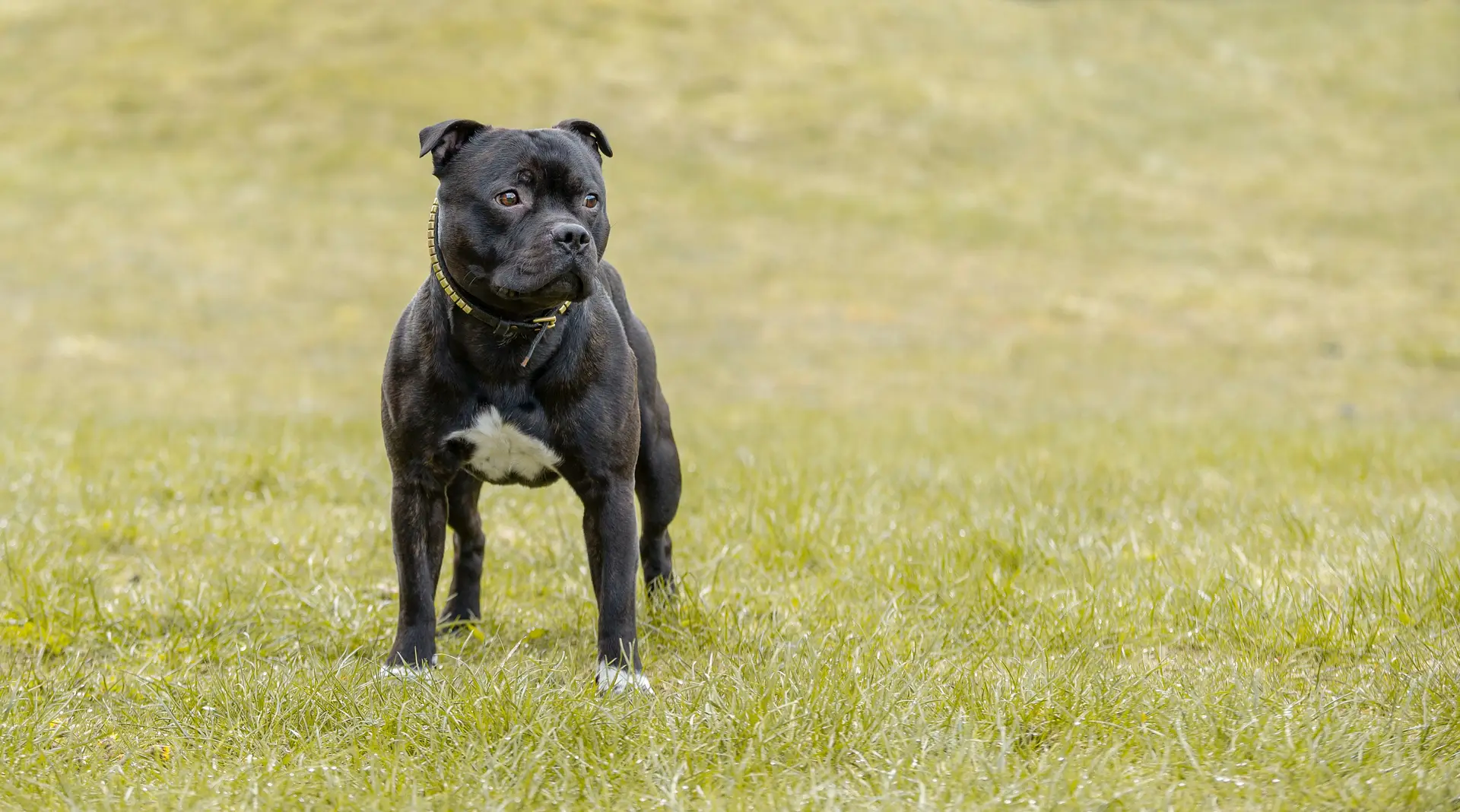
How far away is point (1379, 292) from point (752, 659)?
68.0 ft

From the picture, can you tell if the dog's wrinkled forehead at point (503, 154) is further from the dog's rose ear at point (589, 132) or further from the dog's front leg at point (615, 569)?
the dog's front leg at point (615, 569)

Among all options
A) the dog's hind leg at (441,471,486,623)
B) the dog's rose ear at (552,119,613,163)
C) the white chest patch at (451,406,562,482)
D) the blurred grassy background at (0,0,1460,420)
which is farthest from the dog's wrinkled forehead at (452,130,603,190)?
the blurred grassy background at (0,0,1460,420)

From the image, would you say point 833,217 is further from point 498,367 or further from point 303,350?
point 498,367

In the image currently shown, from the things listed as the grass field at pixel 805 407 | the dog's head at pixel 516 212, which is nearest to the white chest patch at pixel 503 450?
the dog's head at pixel 516 212

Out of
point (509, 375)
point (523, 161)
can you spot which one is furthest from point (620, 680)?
point (523, 161)

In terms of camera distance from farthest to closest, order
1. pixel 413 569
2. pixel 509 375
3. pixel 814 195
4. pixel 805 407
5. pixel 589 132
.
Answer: pixel 814 195
pixel 805 407
pixel 589 132
pixel 413 569
pixel 509 375

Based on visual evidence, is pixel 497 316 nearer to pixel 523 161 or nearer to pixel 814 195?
pixel 523 161

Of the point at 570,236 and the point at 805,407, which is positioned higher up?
the point at 570,236

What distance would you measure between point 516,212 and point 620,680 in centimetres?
143

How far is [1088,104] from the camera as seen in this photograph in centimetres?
3017

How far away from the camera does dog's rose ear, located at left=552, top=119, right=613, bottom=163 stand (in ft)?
14.2

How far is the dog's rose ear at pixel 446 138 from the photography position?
4000 millimetres

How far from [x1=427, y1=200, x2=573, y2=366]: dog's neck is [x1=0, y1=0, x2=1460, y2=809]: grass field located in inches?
38.4

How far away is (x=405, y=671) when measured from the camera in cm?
378
